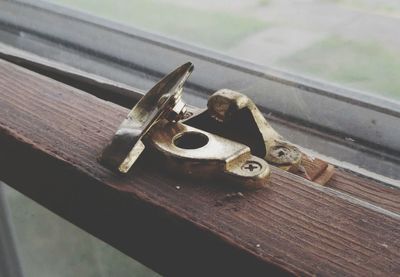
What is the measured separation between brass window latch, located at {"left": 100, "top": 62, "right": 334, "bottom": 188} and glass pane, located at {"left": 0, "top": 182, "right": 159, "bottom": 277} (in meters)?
0.47

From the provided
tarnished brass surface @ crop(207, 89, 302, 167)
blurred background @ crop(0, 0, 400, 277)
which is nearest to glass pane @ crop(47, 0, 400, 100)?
blurred background @ crop(0, 0, 400, 277)

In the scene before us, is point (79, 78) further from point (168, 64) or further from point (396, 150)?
point (396, 150)

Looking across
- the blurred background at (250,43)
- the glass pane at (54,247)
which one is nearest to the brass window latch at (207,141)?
the blurred background at (250,43)

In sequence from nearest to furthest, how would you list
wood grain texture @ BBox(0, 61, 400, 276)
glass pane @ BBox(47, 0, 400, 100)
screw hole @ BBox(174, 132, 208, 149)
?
wood grain texture @ BBox(0, 61, 400, 276), screw hole @ BBox(174, 132, 208, 149), glass pane @ BBox(47, 0, 400, 100)

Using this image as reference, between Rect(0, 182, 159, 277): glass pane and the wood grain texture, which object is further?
Rect(0, 182, 159, 277): glass pane

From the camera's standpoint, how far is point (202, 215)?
51cm

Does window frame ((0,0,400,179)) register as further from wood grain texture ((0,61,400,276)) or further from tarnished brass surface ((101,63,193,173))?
tarnished brass surface ((101,63,193,173))

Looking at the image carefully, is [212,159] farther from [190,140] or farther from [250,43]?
[250,43]

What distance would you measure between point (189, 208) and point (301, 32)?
1.86ft

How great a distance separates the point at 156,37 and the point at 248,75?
0.22m

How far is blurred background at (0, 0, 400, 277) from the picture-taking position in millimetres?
889

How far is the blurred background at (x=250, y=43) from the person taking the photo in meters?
0.89

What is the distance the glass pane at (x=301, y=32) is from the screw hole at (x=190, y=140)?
1.14 ft

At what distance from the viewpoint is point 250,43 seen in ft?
3.23
